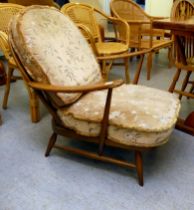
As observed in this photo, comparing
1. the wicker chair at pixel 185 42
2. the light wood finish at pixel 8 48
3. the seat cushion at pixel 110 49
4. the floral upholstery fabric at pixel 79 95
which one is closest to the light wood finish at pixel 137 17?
the seat cushion at pixel 110 49

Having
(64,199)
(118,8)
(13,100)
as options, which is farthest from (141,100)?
(118,8)

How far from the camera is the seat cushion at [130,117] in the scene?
55.4 inches

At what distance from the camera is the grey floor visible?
1.41m

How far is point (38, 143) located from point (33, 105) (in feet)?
1.19

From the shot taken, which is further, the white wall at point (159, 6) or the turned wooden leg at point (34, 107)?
the white wall at point (159, 6)

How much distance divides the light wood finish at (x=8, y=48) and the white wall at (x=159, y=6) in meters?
2.79

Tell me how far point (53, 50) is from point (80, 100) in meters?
0.34

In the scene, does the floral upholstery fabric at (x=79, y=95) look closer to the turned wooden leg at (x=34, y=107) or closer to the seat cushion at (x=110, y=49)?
the turned wooden leg at (x=34, y=107)

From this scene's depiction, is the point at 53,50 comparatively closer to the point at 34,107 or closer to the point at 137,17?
the point at 34,107

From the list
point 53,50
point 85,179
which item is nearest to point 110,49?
point 53,50

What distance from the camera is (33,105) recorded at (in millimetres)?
2162

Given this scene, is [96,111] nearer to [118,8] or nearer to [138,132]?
[138,132]

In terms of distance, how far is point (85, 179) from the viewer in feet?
5.15

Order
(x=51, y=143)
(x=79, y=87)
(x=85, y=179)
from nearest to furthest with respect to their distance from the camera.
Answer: (x=79, y=87) < (x=85, y=179) < (x=51, y=143)
